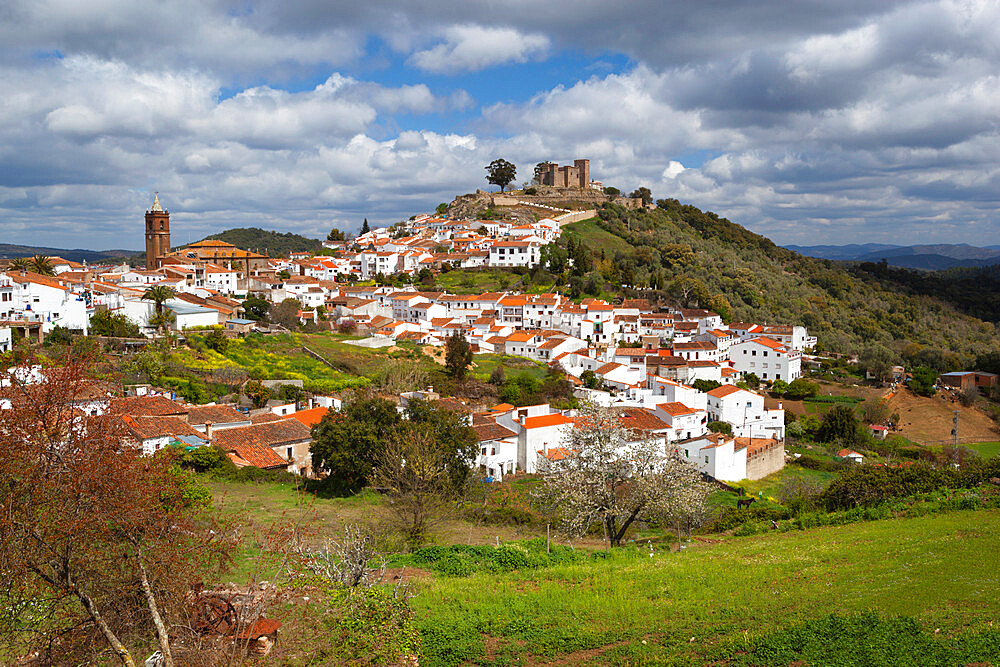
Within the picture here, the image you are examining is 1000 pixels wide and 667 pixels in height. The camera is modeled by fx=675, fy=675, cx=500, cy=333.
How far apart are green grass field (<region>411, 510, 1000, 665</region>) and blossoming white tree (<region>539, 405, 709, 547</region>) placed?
2.23m

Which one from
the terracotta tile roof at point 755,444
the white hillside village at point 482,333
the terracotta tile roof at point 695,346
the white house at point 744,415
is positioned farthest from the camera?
the terracotta tile roof at point 695,346

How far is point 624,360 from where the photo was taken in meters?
52.7

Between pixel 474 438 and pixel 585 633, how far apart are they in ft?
55.9

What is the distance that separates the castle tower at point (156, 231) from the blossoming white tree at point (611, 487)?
74.6 m

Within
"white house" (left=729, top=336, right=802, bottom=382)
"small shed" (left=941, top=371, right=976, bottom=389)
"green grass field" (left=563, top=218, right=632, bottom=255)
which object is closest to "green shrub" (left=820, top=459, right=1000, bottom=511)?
"white house" (left=729, top=336, right=802, bottom=382)

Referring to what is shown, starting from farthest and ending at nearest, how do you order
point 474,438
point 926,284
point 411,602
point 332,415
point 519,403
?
1. point 926,284
2. point 519,403
3. point 474,438
4. point 332,415
5. point 411,602

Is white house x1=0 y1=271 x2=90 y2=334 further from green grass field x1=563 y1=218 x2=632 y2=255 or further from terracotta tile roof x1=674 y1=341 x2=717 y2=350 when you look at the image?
green grass field x1=563 y1=218 x2=632 y2=255

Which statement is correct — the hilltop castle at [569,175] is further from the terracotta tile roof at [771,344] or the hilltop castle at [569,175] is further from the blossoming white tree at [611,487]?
the blossoming white tree at [611,487]

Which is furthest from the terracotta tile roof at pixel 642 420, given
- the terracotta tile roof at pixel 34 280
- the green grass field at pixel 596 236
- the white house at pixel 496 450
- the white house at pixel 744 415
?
the green grass field at pixel 596 236

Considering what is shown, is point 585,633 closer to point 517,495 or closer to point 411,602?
point 411,602

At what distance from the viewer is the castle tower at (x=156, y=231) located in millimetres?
79625

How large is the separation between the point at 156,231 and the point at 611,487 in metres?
77.5

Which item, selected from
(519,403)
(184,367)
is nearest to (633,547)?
(519,403)

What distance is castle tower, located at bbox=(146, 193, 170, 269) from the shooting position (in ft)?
261
